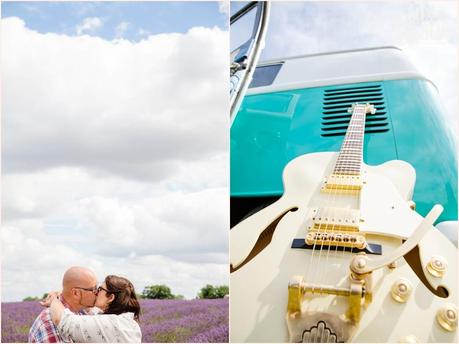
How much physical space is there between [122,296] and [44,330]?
26 cm

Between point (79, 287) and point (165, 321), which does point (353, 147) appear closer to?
point (165, 321)

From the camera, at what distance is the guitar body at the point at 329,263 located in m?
1.16

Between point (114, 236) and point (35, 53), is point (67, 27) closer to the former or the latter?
point (35, 53)

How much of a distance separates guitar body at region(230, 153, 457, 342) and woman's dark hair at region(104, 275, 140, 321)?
1.31 ft

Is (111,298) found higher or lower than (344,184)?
lower

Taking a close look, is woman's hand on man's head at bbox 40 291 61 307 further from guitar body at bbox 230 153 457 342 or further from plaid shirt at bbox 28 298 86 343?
guitar body at bbox 230 153 457 342

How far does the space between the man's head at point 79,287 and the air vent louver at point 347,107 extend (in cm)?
89

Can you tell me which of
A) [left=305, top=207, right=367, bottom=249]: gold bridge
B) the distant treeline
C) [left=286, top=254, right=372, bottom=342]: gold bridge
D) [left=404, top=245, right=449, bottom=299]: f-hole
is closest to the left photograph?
the distant treeline

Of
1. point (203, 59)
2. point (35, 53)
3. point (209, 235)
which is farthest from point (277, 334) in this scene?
point (35, 53)

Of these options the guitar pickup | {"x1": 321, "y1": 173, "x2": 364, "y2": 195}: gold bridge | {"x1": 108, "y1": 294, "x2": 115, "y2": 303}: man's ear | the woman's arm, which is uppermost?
{"x1": 321, "y1": 173, "x2": 364, "y2": 195}: gold bridge

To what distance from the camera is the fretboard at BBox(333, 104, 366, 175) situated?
147cm

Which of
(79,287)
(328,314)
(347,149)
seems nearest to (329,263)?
(328,314)

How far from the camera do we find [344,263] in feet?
4.12

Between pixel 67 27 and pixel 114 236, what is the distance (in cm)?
76
